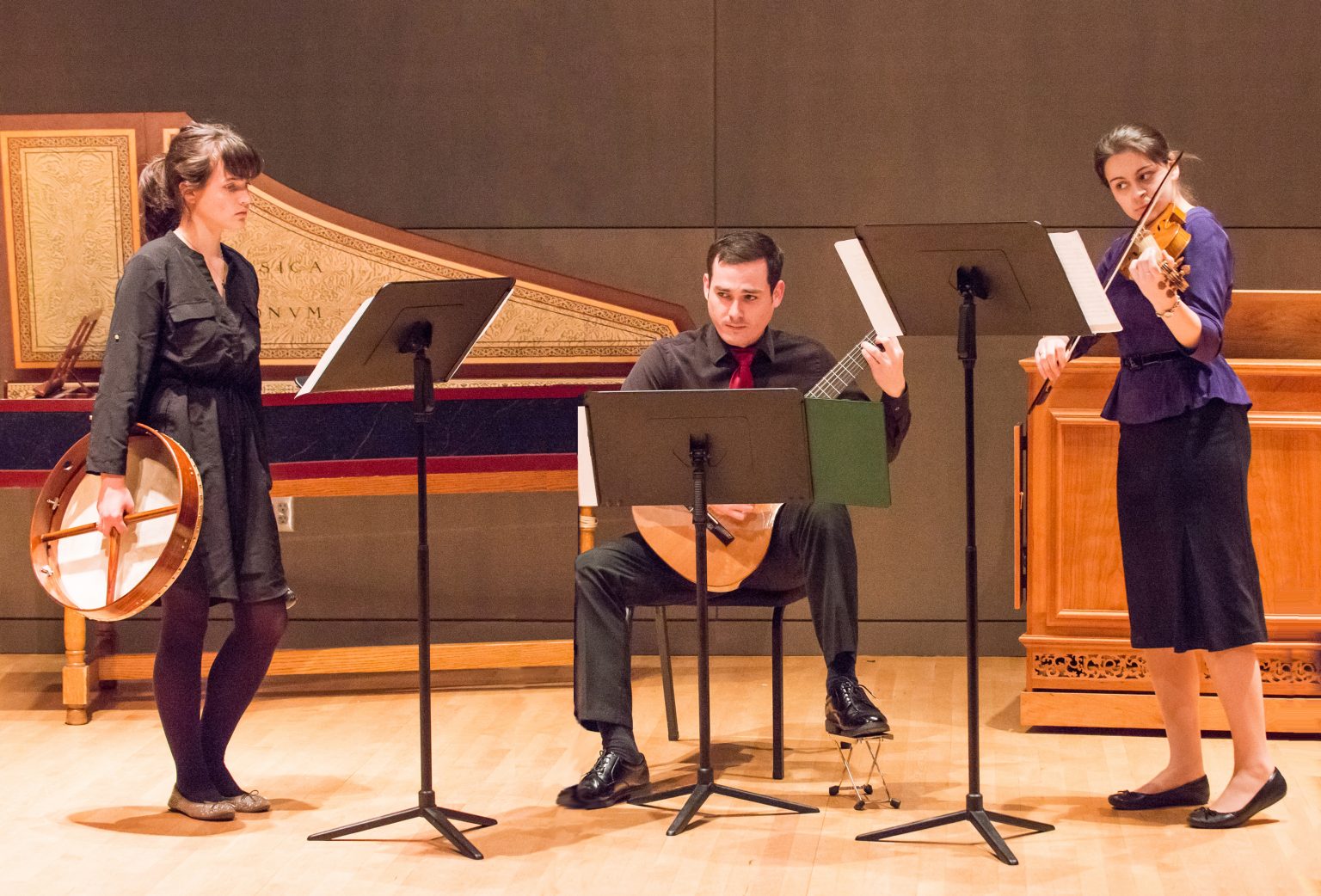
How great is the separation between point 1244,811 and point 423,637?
5.35 ft

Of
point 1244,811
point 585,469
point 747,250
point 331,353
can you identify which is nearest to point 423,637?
point 585,469

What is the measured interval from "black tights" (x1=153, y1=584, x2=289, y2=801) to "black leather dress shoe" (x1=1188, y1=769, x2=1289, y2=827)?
188cm

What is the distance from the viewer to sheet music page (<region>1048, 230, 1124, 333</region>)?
8.82 feet

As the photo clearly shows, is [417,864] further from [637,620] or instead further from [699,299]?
[699,299]

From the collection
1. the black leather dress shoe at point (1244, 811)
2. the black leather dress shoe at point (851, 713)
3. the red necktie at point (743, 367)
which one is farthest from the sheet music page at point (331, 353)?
the black leather dress shoe at point (1244, 811)

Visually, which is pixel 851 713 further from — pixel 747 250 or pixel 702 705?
pixel 747 250

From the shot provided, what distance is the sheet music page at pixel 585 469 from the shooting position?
296 cm

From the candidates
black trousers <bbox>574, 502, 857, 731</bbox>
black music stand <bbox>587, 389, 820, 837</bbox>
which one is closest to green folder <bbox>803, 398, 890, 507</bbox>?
black music stand <bbox>587, 389, 820, 837</bbox>

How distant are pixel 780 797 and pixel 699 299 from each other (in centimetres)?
191

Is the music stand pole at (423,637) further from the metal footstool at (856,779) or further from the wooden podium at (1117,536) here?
the wooden podium at (1117,536)

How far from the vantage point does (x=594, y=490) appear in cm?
299

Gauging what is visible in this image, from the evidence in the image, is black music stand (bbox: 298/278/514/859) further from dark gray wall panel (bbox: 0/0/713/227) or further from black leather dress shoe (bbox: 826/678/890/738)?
dark gray wall panel (bbox: 0/0/713/227)

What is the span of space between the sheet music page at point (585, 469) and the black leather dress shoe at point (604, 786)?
55cm

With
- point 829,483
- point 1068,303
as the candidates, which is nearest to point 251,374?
point 829,483
